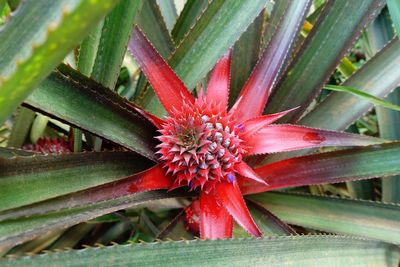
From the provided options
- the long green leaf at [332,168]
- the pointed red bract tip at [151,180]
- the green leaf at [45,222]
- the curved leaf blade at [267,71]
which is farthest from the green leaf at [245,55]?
the green leaf at [45,222]

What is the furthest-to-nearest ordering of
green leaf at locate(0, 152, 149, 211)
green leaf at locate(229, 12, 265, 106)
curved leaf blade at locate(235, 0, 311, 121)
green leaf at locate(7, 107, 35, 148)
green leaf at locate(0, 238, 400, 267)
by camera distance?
green leaf at locate(7, 107, 35, 148) → green leaf at locate(229, 12, 265, 106) → curved leaf blade at locate(235, 0, 311, 121) → green leaf at locate(0, 152, 149, 211) → green leaf at locate(0, 238, 400, 267)

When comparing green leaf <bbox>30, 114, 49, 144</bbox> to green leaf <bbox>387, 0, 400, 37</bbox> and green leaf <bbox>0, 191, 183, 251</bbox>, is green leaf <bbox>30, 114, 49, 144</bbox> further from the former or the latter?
green leaf <bbox>387, 0, 400, 37</bbox>

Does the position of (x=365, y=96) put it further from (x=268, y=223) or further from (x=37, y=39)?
(x=37, y=39)

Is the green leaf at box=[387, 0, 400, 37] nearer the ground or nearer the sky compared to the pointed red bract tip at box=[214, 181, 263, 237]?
nearer the sky

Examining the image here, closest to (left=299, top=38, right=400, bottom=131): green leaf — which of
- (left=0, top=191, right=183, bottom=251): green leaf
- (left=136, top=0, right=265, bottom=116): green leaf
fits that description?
(left=136, top=0, right=265, bottom=116): green leaf

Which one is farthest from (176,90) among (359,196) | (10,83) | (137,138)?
(359,196)

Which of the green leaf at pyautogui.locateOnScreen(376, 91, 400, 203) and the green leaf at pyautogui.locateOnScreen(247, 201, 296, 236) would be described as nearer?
the green leaf at pyautogui.locateOnScreen(247, 201, 296, 236)

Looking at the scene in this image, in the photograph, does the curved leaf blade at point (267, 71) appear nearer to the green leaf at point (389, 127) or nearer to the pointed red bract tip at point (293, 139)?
the pointed red bract tip at point (293, 139)

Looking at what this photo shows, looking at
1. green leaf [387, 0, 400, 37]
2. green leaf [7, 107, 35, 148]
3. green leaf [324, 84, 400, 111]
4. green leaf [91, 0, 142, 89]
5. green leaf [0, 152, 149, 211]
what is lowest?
green leaf [0, 152, 149, 211]
